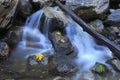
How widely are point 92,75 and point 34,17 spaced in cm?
311

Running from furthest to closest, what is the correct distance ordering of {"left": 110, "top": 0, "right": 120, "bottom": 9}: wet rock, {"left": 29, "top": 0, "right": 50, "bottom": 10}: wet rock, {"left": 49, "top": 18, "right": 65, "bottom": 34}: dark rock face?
1. {"left": 110, "top": 0, "right": 120, "bottom": 9}: wet rock
2. {"left": 29, "top": 0, "right": 50, "bottom": 10}: wet rock
3. {"left": 49, "top": 18, "right": 65, "bottom": 34}: dark rock face

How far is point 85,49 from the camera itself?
694cm

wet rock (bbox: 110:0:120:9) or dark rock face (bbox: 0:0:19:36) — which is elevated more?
dark rock face (bbox: 0:0:19:36)

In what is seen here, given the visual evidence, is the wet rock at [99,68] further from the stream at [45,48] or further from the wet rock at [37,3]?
the wet rock at [37,3]

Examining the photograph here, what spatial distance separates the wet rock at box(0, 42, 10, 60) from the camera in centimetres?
596

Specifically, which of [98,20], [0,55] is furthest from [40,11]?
[0,55]

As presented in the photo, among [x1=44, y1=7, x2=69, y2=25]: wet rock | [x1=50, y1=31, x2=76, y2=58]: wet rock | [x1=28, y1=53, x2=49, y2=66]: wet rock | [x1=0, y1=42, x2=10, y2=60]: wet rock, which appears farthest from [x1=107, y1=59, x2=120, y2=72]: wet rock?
[x1=0, y1=42, x2=10, y2=60]: wet rock

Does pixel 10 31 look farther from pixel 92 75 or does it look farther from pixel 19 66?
pixel 92 75

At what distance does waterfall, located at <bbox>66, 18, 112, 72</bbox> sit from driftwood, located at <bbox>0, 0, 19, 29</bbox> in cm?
166

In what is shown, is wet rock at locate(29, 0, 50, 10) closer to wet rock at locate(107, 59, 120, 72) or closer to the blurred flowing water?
the blurred flowing water

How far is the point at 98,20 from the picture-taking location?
7988 millimetres

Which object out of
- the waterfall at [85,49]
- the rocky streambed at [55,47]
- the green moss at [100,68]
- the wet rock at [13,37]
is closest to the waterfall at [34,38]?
the rocky streambed at [55,47]

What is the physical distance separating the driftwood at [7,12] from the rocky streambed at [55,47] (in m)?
0.17

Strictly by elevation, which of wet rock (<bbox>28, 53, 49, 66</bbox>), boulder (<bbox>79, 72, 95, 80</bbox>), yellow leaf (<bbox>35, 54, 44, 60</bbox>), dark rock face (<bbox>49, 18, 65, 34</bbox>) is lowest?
boulder (<bbox>79, 72, 95, 80</bbox>)
